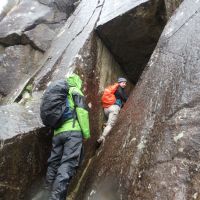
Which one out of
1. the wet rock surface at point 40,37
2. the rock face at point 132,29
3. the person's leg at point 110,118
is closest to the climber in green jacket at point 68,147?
the person's leg at point 110,118

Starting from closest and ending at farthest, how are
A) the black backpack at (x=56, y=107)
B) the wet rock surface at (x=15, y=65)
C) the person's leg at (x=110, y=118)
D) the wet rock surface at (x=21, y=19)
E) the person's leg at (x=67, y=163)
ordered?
the person's leg at (x=67, y=163), the black backpack at (x=56, y=107), the person's leg at (x=110, y=118), the wet rock surface at (x=15, y=65), the wet rock surface at (x=21, y=19)

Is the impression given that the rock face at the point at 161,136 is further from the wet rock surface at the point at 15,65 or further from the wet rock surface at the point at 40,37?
the wet rock surface at the point at 40,37

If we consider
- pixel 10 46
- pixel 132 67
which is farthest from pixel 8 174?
pixel 10 46

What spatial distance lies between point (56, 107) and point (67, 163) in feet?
4.19

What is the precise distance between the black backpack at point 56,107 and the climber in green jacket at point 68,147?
0.13 meters

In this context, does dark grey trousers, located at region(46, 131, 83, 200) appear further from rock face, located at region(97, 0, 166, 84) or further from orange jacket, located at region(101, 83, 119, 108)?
rock face, located at region(97, 0, 166, 84)

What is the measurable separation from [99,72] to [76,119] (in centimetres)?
369

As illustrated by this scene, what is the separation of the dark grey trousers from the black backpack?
0.36 m

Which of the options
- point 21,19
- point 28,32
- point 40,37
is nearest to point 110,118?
point 40,37

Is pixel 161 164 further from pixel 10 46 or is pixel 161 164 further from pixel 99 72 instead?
pixel 10 46

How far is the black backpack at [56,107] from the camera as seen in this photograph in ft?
28.1

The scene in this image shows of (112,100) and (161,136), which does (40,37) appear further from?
(161,136)

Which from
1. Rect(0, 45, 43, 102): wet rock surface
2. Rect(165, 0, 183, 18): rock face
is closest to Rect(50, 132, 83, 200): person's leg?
Rect(165, 0, 183, 18): rock face

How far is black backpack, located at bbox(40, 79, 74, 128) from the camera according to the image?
8555 mm
